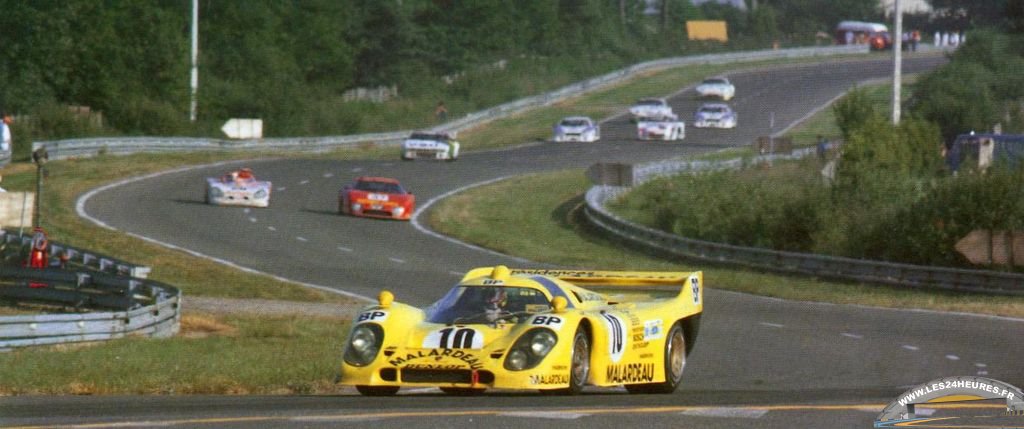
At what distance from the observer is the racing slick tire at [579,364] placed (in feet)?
42.2

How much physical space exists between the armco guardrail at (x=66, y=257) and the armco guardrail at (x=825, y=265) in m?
12.9

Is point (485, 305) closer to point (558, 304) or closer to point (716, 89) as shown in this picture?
point (558, 304)

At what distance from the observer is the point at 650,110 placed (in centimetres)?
7869

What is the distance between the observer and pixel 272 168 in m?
55.9

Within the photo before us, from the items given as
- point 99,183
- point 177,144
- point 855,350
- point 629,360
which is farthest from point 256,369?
point 177,144

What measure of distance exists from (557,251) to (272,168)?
66.6 feet

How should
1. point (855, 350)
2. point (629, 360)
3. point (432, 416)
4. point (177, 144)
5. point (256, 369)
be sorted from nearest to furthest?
point (432, 416) → point (629, 360) → point (256, 369) → point (855, 350) → point (177, 144)

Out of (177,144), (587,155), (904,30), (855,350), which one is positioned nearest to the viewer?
(855,350)

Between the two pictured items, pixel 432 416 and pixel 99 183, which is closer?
pixel 432 416

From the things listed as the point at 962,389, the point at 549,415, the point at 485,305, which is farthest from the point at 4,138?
the point at 962,389

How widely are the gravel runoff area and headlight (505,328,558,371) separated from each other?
1236 centimetres

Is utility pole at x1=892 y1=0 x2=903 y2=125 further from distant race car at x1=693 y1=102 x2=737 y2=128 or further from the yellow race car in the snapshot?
the yellow race car

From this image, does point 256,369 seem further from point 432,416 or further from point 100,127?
point 100,127

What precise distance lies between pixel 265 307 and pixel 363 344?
547 inches
